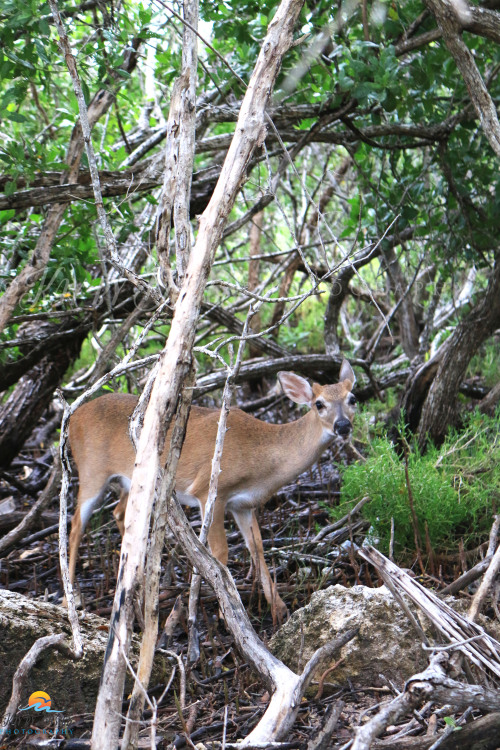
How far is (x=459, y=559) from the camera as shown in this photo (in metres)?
4.71

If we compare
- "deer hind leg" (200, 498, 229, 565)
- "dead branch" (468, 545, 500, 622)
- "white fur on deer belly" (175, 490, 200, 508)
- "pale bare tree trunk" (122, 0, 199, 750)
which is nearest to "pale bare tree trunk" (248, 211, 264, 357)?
"white fur on deer belly" (175, 490, 200, 508)

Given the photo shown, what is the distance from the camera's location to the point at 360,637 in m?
3.56

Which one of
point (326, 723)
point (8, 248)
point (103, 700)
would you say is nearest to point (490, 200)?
point (8, 248)

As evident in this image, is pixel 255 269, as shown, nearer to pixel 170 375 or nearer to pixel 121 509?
pixel 121 509

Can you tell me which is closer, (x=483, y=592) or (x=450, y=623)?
(x=450, y=623)

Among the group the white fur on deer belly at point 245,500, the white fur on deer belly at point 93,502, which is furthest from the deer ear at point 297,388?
the white fur on deer belly at point 93,502

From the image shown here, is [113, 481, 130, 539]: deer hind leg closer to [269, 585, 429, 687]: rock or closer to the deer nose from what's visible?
the deer nose

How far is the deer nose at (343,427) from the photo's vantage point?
5652 millimetres

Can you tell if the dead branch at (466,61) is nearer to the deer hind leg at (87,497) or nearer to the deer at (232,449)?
the deer at (232,449)

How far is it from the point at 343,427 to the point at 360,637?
2270mm

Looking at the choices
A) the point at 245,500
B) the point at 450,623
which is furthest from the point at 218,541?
the point at 450,623

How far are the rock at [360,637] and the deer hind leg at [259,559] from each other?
615 millimetres

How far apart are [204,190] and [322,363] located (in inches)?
90.5

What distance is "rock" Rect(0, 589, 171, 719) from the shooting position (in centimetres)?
348
